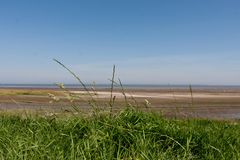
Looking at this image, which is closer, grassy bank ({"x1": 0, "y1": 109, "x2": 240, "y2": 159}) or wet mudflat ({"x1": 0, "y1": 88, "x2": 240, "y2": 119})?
grassy bank ({"x1": 0, "y1": 109, "x2": 240, "y2": 159})

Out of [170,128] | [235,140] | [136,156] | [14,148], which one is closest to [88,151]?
[136,156]

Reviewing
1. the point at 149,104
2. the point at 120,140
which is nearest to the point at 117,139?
the point at 120,140

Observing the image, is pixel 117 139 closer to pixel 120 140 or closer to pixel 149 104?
pixel 120 140

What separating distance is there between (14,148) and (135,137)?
64.3 inches

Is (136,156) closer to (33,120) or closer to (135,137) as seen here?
(135,137)

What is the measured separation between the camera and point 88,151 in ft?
16.6

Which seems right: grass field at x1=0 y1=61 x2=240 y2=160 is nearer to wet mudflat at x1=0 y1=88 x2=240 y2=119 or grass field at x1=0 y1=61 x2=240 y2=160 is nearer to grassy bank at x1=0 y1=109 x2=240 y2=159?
grassy bank at x1=0 y1=109 x2=240 y2=159

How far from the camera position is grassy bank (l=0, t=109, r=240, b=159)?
5.11 metres

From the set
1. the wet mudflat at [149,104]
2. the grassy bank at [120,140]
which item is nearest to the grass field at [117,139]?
the grassy bank at [120,140]

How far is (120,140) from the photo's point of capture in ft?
18.2

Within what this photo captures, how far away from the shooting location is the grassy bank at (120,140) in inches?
201

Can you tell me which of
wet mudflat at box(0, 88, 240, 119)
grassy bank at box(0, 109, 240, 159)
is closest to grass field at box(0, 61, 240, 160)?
grassy bank at box(0, 109, 240, 159)

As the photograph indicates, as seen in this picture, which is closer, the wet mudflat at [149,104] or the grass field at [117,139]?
the grass field at [117,139]

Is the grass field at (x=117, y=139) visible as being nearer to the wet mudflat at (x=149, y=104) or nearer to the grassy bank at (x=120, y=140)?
the grassy bank at (x=120, y=140)
